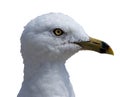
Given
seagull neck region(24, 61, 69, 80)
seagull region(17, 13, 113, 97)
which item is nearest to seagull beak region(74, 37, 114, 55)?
seagull region(17, 13, 113, 97)

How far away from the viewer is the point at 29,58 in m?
9.27

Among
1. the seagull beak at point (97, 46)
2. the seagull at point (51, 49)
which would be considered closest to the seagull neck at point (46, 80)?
the seagull at point (51, 49)

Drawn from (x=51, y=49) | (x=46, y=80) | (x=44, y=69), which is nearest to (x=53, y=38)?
(x=51, y=49)

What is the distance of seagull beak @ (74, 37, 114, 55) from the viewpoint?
929 centimetres

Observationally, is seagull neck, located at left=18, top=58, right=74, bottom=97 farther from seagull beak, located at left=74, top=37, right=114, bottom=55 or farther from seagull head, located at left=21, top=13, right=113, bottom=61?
seagull beak, located at left=74, top=37, right=114, bottom=55

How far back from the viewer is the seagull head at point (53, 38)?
30.1 ft

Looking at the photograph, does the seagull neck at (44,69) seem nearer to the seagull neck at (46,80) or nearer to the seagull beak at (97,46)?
the seagull neck at (46,80)

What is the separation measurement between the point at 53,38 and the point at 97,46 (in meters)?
0.56

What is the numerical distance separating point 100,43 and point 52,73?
666 millimetres

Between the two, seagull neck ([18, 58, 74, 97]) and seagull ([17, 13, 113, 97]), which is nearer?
seagull ([17, 13, 113, 97])

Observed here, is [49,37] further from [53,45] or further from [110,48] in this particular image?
[110,48]

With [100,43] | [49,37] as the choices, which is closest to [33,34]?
[49,37]

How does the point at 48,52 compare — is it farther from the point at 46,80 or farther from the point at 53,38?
the point at 46,80

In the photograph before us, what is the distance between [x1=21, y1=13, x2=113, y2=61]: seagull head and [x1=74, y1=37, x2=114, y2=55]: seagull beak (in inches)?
0.5
